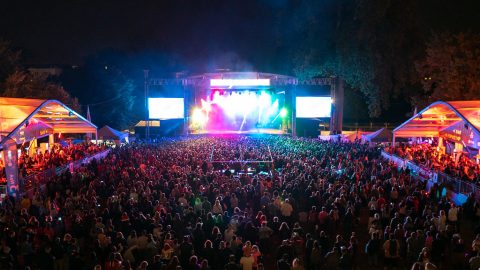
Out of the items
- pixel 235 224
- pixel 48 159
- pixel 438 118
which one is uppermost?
pixel 438 118

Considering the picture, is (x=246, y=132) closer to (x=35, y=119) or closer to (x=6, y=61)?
(x=35, y=119)

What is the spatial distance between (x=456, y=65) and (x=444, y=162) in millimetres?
13978

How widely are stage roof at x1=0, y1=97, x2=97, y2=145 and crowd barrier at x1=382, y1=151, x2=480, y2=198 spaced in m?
13.6

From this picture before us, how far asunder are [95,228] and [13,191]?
578 cm

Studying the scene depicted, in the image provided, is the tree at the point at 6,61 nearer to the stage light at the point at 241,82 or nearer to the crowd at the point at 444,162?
the stage light at the point at 241,82

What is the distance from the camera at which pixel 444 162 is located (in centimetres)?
1827

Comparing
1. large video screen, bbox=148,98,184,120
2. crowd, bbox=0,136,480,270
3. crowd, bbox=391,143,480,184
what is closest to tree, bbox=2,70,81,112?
large video screen, bbox=148,98,184,120

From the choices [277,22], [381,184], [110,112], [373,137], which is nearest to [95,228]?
[381,184]

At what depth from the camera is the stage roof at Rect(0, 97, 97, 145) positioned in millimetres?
16047

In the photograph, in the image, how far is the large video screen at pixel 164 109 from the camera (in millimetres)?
35781

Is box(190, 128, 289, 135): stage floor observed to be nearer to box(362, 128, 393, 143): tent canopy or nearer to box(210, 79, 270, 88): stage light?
box(210, 79, 270, 88): stage light

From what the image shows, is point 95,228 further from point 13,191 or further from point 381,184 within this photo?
point 381,184

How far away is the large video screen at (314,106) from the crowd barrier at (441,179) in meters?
A: 16.0

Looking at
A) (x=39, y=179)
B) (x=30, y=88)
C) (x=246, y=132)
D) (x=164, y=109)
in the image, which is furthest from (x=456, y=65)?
(x=30, y=88)
